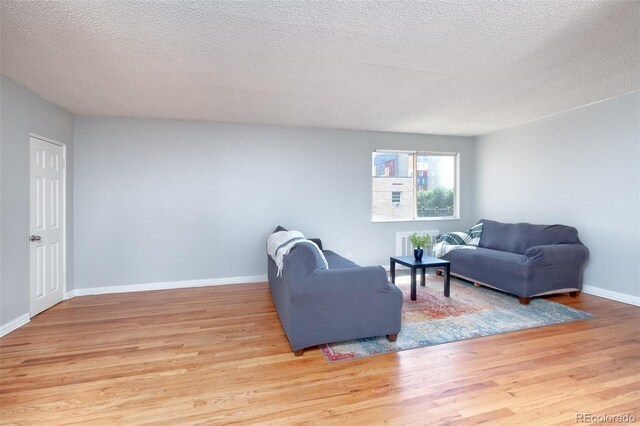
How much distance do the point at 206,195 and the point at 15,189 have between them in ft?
6.72

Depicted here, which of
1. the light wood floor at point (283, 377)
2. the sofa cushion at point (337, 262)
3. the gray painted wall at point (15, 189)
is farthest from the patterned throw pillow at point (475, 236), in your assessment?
the gray painted wall at point (15, 189)

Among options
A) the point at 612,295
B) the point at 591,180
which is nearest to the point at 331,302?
the point at 612,295

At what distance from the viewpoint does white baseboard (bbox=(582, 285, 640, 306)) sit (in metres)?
3.68

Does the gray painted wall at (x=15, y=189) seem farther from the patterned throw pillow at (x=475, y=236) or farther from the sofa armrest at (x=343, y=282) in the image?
the patterned throw pillow at (x=475, y=236)

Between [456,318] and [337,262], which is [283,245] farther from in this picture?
[456,318]

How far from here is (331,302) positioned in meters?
2.56

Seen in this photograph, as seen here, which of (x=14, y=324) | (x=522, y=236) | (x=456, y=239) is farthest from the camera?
(x=456, y=239)

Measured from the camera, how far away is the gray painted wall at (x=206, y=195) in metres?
4.31

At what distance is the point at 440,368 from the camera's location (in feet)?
7.64

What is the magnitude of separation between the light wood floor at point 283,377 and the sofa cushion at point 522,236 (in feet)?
3.76

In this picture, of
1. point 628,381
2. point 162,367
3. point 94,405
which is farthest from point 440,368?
point 94,405

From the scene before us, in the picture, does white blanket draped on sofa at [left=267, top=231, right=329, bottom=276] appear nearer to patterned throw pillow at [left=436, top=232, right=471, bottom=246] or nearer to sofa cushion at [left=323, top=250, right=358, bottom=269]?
sofa cushion at [left=323, top=250, right=358, bottom=269]

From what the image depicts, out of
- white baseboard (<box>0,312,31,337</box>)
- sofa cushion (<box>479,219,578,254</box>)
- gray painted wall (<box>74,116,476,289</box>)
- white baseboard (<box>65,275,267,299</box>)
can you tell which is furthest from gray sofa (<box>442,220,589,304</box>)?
white baseboard (<box>0,312,31,337</box>)

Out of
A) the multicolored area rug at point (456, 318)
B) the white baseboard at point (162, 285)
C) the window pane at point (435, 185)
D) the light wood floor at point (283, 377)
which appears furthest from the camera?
the window pane at point (435, 185)
